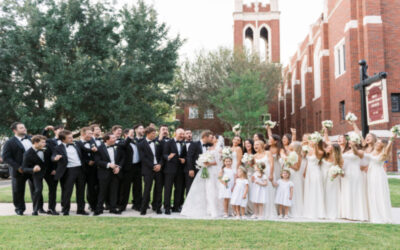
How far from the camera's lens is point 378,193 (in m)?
8.17

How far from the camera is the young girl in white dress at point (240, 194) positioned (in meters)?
8.45

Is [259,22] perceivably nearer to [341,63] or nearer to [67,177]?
[341,63]

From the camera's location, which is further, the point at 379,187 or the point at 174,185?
the point at 174,185

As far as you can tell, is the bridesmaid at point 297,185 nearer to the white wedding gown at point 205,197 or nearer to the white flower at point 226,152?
the white flower at point 226,152

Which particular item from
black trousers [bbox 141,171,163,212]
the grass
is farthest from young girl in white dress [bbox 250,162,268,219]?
black trousers [bbox 141,171,163,212]

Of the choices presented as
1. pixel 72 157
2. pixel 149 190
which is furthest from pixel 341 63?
pixel 72 157

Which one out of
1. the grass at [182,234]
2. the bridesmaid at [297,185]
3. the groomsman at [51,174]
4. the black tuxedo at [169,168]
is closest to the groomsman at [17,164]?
the groomsman at [51,174]

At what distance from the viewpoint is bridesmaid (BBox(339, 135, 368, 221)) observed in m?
Answer: 8.28

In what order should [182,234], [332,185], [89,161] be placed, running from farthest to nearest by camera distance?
1. [89,161]
2. [332,185]
3. [182,234]

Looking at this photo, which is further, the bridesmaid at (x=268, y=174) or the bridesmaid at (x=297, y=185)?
the bridesmaid at (x=297, y=185)

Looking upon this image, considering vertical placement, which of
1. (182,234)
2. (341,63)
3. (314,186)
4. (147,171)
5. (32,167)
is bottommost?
(182,234)

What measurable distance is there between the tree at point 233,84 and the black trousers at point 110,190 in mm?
23498

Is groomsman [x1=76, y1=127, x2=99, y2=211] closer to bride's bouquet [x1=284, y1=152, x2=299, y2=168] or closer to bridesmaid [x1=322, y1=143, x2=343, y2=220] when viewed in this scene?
bride's bouquet [x1=284, y1=152, x2=299, y2=168]

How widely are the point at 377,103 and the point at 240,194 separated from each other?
4.70m
